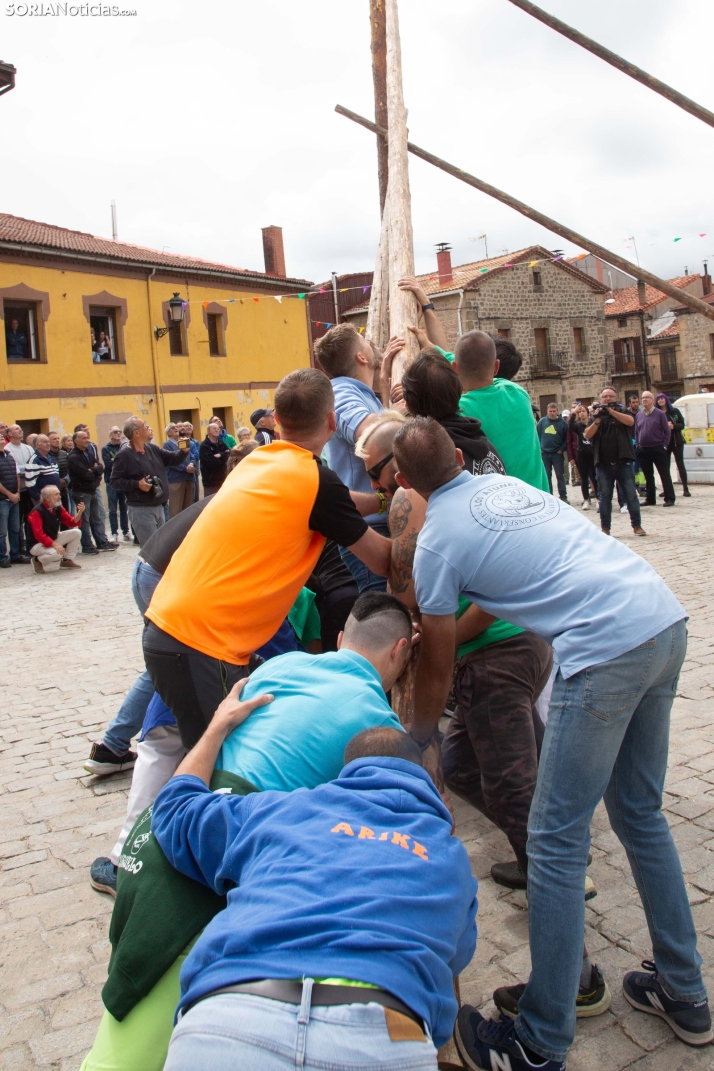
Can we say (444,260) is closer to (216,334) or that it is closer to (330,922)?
(216,334)

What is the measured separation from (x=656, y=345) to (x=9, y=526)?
5315 cm

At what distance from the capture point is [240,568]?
9.45ft

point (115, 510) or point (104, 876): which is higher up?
point (115, 510)

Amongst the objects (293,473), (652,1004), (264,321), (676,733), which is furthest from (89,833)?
(264,321)

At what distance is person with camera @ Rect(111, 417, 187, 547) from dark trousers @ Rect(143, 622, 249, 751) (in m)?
8.13

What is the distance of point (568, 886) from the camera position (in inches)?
88.8

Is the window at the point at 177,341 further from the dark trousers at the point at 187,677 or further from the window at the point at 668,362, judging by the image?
the window at the point at 668,362

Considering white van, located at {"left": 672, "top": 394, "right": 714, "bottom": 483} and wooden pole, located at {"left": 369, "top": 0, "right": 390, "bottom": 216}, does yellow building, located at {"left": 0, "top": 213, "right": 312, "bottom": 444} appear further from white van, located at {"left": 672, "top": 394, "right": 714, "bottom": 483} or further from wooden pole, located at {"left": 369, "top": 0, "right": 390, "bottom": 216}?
wooden pole, located at {"left": 369, "top": 0, "right": 390, "bottom": 216}

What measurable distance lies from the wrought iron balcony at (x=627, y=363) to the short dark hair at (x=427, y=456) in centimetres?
5771

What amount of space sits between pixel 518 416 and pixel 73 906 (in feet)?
9.32

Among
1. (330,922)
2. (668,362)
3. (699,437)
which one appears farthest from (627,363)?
(330,922)

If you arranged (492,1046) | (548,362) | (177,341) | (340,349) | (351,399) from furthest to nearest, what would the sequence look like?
1. (548,362)
2. (177,341)
3. (340,349)
4. (351,399)
5. (492,1046)

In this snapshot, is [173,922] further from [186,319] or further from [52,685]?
Answer: [186,319]

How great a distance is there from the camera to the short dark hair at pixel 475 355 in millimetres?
3809
